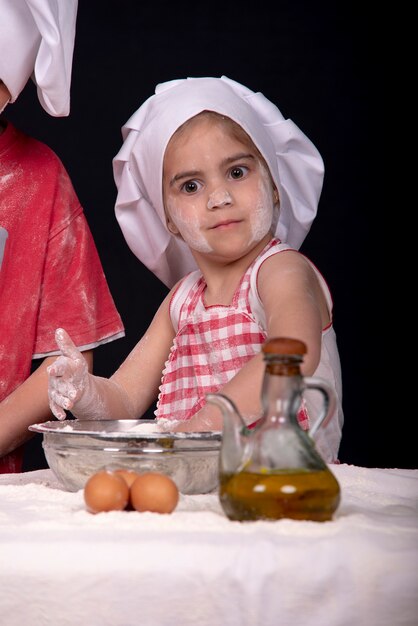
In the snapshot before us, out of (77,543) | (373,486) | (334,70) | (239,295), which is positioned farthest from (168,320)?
(334,70)

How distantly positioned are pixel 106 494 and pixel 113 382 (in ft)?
2.65

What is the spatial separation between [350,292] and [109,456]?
1.97 metres

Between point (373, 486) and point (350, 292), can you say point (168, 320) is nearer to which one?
point (373, 486)

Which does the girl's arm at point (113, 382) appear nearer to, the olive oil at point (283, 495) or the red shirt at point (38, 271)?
the red shirt at point (38, 271)

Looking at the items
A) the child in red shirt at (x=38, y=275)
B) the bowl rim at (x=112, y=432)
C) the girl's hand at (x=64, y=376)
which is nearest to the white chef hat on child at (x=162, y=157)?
the child in red shirt at (x=38, y=275)

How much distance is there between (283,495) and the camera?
0.84 metres

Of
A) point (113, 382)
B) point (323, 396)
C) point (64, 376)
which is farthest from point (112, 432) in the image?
point (113, 382)

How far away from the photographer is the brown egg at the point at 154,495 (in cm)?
92

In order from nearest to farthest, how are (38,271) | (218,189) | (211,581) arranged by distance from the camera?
(211,581) → (218,189) → (38,271)

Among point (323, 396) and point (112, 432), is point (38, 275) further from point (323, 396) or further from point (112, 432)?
point (323, 396)

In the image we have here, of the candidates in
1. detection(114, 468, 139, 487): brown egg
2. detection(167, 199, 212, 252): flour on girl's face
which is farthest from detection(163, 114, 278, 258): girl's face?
detection(114, 468, 139, 487): brown egg

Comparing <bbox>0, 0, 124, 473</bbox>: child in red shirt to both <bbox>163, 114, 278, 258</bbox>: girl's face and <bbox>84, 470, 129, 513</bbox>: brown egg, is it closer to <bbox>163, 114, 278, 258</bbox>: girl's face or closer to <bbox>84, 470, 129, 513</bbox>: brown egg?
<bbox>163, 114, 278, 258</bbox>: girl's face

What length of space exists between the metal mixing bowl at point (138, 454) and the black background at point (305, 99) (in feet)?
6.05

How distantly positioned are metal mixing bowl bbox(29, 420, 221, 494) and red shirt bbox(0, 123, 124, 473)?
0.82 meters
